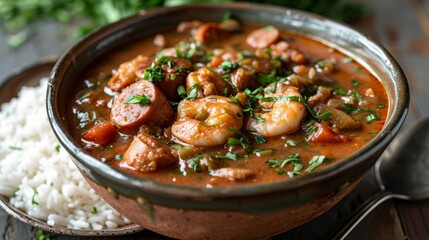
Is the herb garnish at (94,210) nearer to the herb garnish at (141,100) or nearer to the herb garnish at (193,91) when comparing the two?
the herb garnish at (141,100)

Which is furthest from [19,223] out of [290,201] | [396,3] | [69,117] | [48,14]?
[396,3]

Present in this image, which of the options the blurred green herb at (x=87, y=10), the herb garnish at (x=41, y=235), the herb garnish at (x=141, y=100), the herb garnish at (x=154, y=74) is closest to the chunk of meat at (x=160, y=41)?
the herb garnish at (x=154, y=74)

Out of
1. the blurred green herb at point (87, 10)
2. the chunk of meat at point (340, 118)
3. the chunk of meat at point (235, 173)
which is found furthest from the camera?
the blurred green herb at point (87, 10)

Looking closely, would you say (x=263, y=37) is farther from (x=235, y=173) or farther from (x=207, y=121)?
(x=235, y=173)

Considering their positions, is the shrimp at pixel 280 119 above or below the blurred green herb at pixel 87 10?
above

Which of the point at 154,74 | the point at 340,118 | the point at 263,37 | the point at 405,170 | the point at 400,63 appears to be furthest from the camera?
the point at 400,63

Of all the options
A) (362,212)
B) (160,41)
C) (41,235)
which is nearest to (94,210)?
(41,235)
